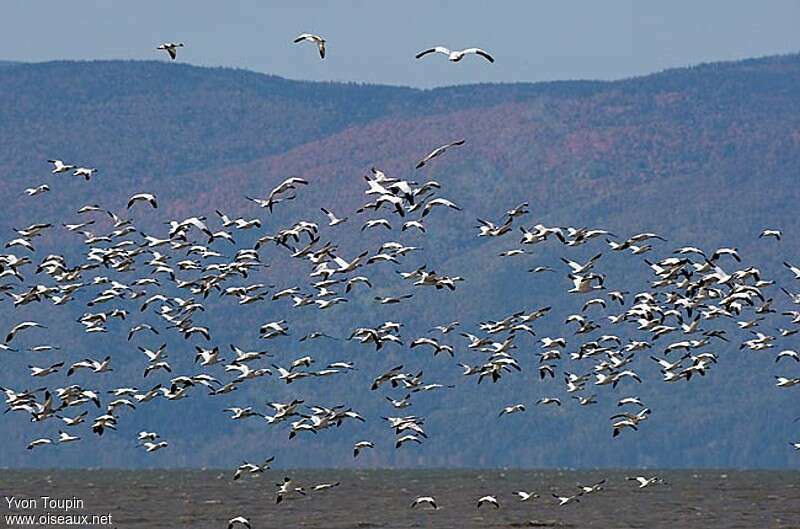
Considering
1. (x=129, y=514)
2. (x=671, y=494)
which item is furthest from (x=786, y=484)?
(x=129, y=514)

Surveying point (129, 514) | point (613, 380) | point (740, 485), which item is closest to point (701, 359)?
point (613, 380)

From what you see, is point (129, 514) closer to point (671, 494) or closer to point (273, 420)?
point (273, 420)

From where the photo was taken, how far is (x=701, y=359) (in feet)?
228

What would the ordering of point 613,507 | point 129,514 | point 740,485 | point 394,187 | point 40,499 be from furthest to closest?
point 740,485
point 40,499
point 613,507
point 129,514
point 394,187

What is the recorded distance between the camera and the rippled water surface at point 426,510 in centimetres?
8688

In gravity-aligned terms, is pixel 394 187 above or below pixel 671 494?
below

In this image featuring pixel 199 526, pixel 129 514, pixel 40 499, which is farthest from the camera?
pixel 40 499

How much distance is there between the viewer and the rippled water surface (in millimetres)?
86875

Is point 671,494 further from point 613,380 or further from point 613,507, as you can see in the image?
point 613,380

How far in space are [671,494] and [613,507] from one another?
73.0 feet

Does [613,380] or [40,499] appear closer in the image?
[613,380]

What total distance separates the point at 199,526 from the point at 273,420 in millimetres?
13209

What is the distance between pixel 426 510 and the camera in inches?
3903

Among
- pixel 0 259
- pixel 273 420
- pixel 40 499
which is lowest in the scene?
pixel 273 420
